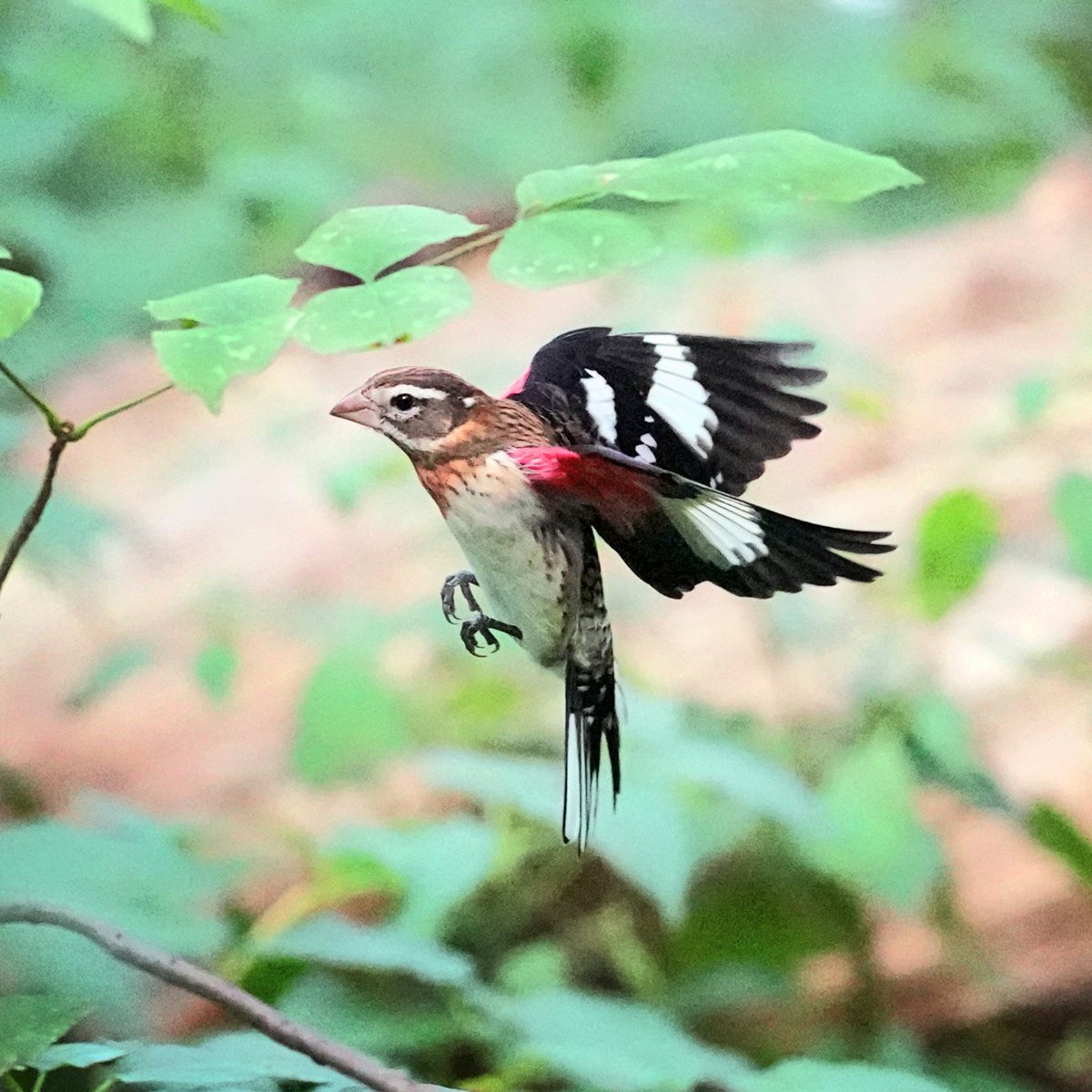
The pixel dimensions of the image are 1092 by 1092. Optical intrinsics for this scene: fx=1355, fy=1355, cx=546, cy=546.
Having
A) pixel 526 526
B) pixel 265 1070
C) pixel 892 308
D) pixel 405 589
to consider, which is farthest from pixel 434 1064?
pixel 892 308

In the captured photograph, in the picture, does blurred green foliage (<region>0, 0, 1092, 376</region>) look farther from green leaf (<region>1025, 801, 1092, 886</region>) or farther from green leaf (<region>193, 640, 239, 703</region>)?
green leaf (<region>1025, 801, 1092, 886</region>)

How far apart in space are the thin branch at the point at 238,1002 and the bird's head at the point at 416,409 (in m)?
0.16

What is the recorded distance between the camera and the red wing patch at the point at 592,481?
30 cm

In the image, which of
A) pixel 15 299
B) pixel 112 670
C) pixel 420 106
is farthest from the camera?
pixel 420 106

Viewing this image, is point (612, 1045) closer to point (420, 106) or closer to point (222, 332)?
point (222, 332)

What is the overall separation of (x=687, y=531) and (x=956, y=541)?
1.47 feet

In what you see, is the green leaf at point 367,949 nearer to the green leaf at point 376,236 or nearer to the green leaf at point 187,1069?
the green leaf at point 187,1069

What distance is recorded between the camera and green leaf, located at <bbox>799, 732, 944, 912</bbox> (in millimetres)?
769

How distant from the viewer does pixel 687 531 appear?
1.04 ft

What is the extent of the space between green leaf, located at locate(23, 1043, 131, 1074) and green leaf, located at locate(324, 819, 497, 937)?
30cm

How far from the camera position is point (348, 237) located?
320 mm

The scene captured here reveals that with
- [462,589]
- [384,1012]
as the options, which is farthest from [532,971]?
[462,589]

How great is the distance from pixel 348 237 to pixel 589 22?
3.00 ft

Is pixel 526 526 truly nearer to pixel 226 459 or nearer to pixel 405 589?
pixel 405 589
